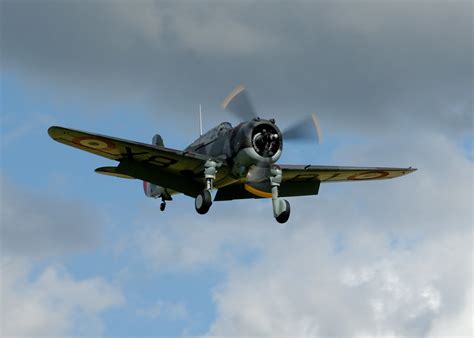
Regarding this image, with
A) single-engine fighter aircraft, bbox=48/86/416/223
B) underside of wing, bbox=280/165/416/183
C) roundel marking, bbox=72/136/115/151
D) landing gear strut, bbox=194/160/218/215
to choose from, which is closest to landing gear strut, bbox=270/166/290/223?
single-engine fighter aircraft, bbox=48/86/416/223

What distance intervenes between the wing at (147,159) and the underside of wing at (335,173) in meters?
3.29

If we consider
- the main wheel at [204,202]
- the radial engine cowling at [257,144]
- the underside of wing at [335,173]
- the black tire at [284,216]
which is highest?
the underside of wing at [335,173]

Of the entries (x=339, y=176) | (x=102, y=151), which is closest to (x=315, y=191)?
(x=339, y=176)

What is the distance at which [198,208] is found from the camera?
1043 inches

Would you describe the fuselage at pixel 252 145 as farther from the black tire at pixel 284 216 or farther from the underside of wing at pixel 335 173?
the underside of wing at pixel 335 173

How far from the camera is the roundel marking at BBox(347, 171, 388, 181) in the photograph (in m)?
31.5

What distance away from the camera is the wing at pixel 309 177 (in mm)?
29328

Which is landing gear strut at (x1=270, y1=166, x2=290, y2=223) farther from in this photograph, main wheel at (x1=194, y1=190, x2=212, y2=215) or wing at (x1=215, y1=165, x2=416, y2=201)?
main wheel at (x1=194, y1=190, x2=212, y2=215)

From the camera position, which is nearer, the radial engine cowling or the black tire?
the radial engine cowling

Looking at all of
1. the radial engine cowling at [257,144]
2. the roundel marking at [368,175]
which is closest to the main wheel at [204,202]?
the radial engine cowling at [257,144]

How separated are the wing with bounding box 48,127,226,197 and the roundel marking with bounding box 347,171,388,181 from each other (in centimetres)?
673

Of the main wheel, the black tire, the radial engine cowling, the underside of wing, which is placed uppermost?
the underside of wing

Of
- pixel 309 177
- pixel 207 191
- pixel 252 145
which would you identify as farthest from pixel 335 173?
pixel 207 191

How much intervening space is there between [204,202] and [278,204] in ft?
7.83
